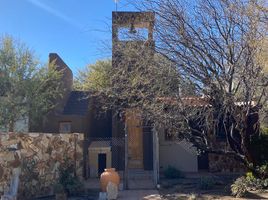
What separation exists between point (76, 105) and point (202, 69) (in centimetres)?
958

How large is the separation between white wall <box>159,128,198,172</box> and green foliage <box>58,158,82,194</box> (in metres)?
5.65

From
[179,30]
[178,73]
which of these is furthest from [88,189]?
[179,30]

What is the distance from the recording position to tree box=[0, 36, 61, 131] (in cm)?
1695

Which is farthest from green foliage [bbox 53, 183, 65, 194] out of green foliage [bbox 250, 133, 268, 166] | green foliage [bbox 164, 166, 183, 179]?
green foliage [bbox 250, 133, 268, 166]

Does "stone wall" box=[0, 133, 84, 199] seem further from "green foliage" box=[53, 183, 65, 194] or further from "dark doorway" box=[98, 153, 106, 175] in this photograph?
"dark doorway" box=[98, 153, 106, 175]

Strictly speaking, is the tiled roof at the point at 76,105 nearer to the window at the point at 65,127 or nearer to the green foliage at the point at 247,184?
the window at the point at 65,127

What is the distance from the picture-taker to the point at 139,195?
1169cm

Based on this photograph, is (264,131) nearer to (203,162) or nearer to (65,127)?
(203,162)

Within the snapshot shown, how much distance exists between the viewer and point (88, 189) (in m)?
13.0

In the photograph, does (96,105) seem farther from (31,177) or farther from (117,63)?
(31,177)

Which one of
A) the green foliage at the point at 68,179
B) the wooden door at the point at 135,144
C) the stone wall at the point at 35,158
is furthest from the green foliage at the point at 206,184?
the wooden door at the point at 135,144

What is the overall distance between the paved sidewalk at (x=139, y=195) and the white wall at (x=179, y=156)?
472cm

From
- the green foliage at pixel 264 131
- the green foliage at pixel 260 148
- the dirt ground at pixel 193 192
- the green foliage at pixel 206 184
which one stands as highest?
the green foliage at pixel 264 131

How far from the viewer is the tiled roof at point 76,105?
60.3 ft
